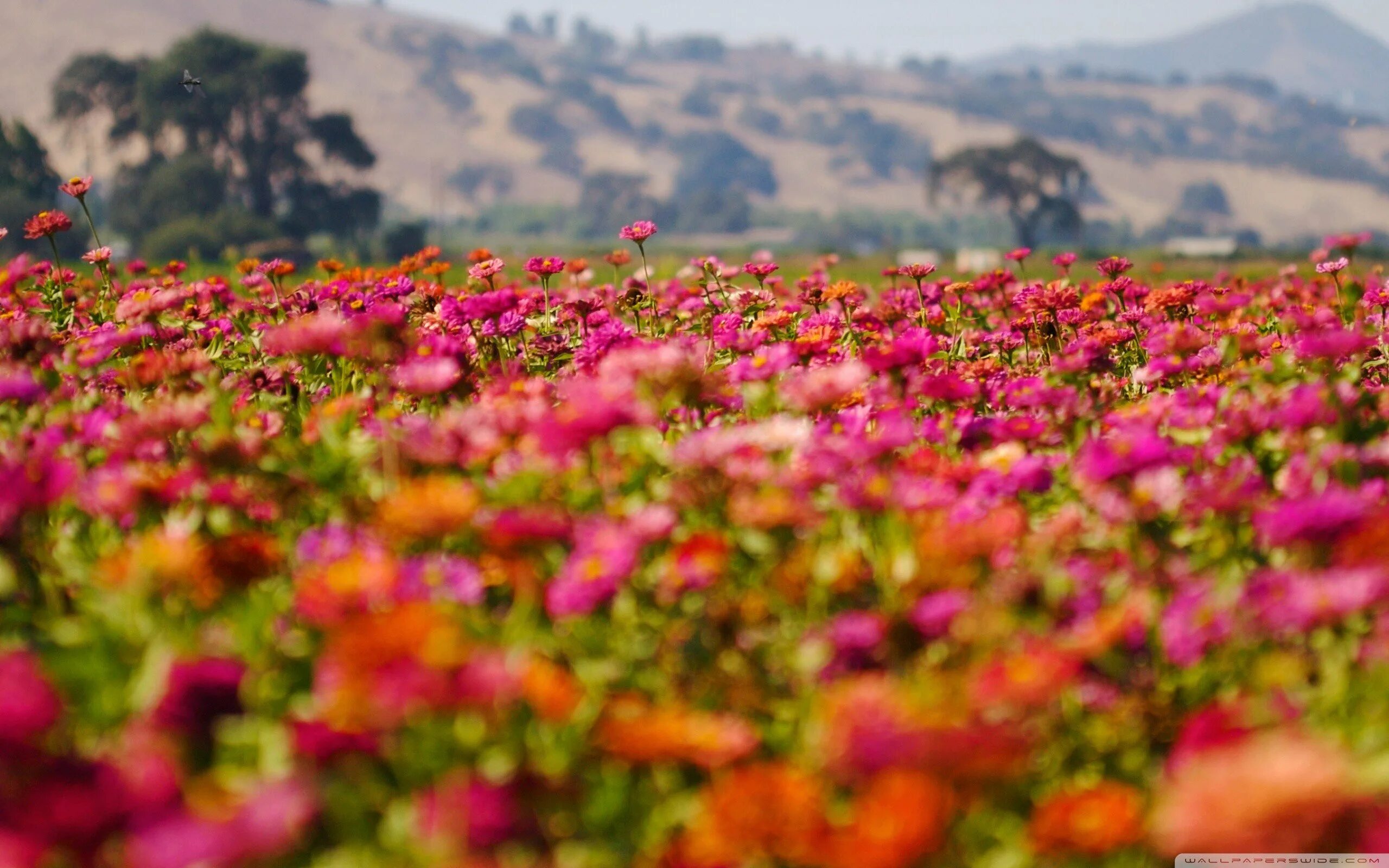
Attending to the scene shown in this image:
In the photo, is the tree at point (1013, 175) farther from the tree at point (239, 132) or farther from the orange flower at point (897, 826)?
the orange flower at point (897, 826)

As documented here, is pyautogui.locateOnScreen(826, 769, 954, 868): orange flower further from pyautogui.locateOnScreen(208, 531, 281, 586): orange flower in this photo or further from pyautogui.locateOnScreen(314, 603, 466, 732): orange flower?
pyautogui.locateOnScreen(208, 531, 281, 586): orange flower

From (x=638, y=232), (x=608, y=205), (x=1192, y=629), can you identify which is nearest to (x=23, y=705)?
(x=1192, y=629)

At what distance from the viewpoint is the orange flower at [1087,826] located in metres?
1.61

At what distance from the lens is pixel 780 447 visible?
274 cm

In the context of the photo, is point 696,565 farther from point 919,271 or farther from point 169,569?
point 919,271

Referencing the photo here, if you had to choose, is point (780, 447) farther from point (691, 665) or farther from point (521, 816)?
point (521, 816)

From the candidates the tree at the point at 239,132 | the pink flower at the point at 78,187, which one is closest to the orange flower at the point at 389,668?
the pink flower at the point at 78,187

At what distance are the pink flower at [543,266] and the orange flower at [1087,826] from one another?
9.71 ft

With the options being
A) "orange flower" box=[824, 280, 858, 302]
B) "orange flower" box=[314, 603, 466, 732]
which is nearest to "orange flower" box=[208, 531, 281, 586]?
"orange flower" box=[314, 603, 466, 732]

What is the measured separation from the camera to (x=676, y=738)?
175 cm

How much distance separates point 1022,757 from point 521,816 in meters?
0.72

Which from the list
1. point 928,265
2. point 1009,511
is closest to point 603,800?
point 1009,511

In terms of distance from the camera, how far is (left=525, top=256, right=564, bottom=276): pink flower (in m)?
4.25

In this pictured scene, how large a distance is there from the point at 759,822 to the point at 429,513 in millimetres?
863
